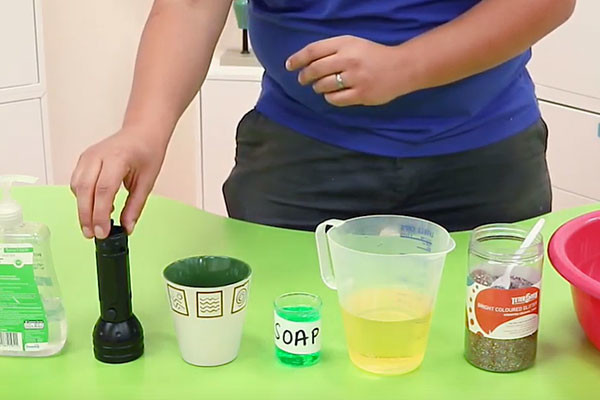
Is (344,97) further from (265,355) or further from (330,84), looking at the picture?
(265,355)

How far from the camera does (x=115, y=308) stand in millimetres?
852

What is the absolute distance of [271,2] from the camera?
3.84ft

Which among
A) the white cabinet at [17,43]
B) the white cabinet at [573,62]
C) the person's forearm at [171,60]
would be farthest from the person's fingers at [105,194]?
the white cabinet at [573,62]

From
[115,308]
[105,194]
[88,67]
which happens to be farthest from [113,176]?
[88,67]

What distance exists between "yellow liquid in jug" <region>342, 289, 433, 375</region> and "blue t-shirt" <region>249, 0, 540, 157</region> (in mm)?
377

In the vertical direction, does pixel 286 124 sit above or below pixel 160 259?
above

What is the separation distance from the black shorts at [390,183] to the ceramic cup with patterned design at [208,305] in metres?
0.37

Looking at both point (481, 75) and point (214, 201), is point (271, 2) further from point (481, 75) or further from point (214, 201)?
Result: point (214, 201)

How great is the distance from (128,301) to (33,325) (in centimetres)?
9

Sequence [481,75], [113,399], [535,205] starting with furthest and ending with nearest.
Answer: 1. [535,205]
2. [481,75]
3. [113,399]

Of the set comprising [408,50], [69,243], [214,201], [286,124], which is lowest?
[214,201]

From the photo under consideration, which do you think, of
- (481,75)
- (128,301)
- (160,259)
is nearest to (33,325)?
(128,301)

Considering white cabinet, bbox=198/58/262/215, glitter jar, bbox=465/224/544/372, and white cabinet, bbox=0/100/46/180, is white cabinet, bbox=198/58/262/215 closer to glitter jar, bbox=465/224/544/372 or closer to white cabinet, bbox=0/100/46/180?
white cabinet, bbox=0/100/46/180

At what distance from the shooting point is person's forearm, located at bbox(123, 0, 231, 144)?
105 cm
